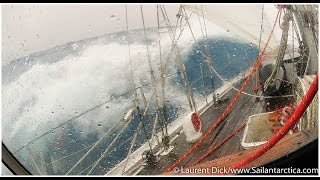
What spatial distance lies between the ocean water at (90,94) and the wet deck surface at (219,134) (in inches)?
17.2

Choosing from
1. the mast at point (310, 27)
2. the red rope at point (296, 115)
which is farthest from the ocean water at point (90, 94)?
the red rope at point (296, 115)

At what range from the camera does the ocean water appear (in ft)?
17.8

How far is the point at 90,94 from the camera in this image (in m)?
10.8

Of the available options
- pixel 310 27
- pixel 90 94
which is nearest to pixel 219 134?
pixel 310 27

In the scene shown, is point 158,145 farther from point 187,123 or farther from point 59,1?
point 59,1

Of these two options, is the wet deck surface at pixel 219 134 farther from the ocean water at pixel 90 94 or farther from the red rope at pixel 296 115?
the red rope at pixel 296 115

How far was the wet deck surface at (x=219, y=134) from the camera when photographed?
3396mm

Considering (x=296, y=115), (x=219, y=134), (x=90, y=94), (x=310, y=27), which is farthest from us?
(x=90, y=94)

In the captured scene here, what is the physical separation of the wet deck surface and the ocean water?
44 cm

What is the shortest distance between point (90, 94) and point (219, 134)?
24.8ft

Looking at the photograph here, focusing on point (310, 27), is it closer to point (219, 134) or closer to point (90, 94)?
point (219, 134)

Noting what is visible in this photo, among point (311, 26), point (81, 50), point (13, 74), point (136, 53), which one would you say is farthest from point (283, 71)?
point (81, 50)

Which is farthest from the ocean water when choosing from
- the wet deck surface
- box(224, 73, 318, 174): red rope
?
box(224, 73, 318, 174): red rope

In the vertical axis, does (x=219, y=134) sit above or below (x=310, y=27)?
below
